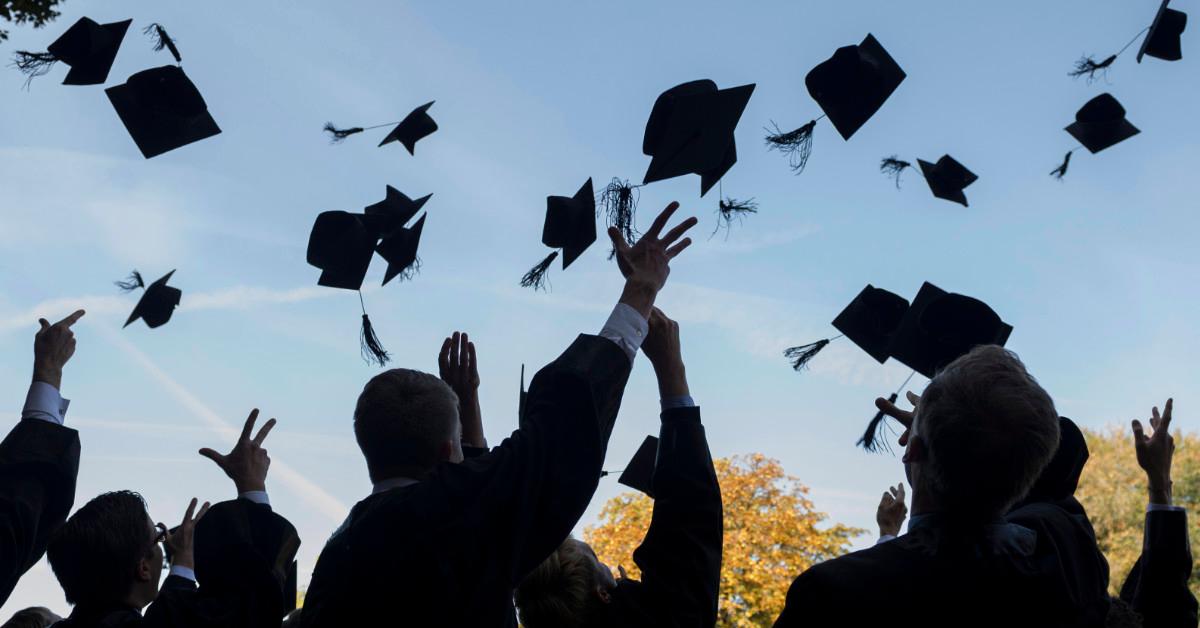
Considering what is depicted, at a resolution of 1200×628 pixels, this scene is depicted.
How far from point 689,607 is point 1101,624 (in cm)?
74

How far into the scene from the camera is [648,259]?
2.45 metres

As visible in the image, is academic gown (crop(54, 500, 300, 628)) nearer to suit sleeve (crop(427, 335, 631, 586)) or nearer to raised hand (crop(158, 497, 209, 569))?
raised hand (crop(158, 497, 209, 569))

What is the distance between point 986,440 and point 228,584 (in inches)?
68.5

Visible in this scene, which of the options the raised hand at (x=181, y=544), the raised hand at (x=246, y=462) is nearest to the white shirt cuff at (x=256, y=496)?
the raised hand at (x=246, y=462)

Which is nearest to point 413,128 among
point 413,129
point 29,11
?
point 413,129

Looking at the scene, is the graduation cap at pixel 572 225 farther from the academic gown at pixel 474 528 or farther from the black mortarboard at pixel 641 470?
the academic gown at pixel 474 528

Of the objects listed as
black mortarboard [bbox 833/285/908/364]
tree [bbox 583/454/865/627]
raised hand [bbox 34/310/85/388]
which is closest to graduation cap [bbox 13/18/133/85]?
raised hand [bbox 34/310/85/388]

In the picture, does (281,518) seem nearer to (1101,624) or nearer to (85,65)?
(1101,624)

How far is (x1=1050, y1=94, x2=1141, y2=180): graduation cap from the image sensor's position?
589cm

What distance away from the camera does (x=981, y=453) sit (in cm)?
172

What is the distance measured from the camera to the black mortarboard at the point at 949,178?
5.97 metres

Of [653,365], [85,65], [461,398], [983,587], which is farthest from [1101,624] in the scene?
[85,65]

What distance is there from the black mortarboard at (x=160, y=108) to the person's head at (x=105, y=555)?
2.46 metres

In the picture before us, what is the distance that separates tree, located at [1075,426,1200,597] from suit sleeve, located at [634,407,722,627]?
21.9 m
